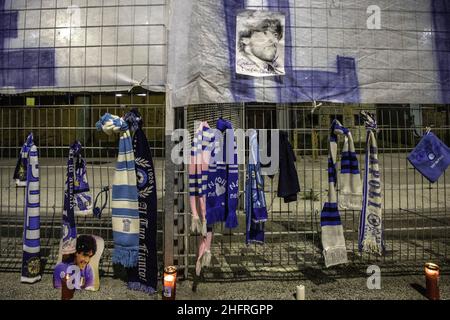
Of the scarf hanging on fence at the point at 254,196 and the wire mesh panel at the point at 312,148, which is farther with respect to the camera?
the wire mesh panel at the point at 312,148

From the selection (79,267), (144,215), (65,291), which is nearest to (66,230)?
(79,267)

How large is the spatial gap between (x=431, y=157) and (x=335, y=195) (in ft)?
4.16

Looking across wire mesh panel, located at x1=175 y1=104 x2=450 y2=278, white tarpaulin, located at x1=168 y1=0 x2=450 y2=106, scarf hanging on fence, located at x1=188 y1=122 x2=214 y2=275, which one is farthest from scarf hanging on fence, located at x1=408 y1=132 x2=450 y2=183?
scarf hanging on fence, located at x1=188 y1=122 x2=214 y2=275

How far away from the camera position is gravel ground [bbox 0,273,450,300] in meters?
3.65

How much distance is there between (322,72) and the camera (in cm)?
407

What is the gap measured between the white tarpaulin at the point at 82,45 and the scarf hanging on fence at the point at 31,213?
81 centimetres

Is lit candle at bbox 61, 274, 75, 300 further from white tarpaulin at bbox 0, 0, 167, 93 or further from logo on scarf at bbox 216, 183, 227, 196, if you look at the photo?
white tarpaulin at bbox 0, 0, 167, 93

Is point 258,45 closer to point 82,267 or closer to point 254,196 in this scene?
point 254,196

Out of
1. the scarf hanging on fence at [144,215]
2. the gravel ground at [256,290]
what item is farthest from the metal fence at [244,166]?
the gravel ground at [256,290]

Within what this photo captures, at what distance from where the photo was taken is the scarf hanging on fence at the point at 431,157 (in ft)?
13.3

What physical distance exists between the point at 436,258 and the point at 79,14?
5.45 meters

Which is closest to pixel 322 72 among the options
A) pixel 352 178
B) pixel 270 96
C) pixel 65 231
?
pixel 270 96

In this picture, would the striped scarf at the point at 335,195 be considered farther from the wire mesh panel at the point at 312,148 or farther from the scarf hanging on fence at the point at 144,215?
the scarf hanging on fence at the point at 144,215
